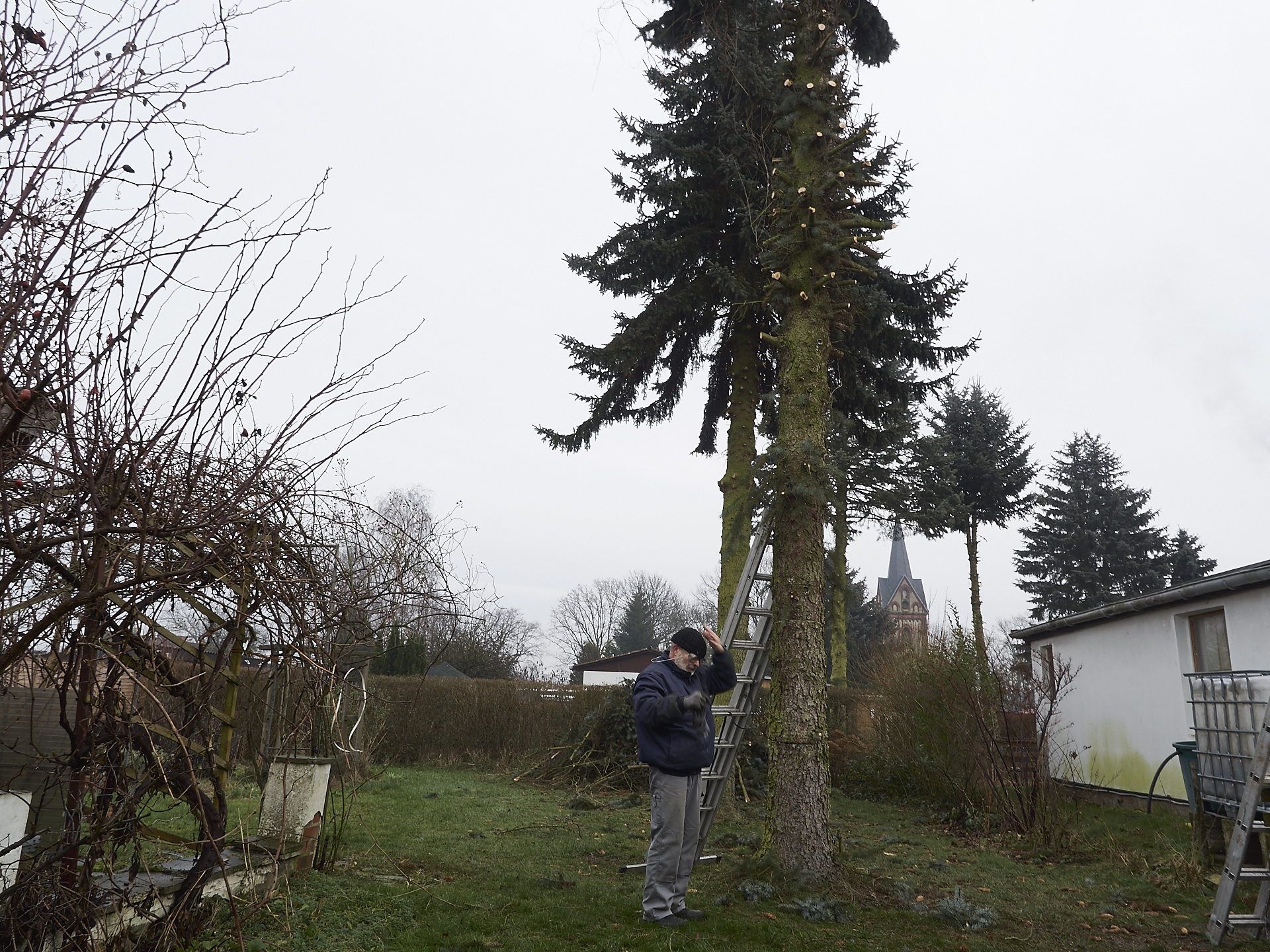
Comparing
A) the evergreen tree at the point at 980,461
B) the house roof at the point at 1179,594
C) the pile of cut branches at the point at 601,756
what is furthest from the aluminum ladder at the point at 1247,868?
the evergreen tree at the point at 980,461

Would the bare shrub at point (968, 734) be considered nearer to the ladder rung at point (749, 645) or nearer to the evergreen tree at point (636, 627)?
the ladder rung at point (749, 645)

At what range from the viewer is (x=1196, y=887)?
6.41 metres

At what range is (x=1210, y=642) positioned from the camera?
34.7ft

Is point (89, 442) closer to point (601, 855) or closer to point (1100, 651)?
point (601, 855)

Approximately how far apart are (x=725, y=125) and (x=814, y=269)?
6.20m

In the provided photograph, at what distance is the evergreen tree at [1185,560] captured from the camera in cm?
3062

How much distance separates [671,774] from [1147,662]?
9.57 m

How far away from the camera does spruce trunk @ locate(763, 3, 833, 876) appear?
6203 mm

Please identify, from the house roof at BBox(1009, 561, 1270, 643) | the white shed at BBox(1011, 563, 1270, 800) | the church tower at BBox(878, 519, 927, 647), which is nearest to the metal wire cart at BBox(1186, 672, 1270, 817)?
the white shed at BBox(1011, 563, 1270, 800)

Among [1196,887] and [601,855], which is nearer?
[1196,887]

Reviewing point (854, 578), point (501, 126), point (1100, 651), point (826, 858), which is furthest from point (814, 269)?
point (854, 578)

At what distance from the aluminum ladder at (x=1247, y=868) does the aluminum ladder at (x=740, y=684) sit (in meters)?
3.18

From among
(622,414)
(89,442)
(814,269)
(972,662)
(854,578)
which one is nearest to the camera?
(89,442)

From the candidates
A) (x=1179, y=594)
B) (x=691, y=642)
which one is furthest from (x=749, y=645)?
(x=1179, y=594)
